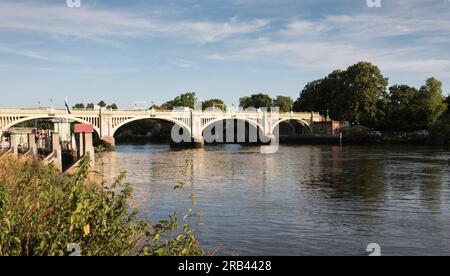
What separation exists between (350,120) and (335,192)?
84.5 m

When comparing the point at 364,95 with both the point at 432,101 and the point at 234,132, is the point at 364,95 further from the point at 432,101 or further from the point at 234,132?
the point at 234,132

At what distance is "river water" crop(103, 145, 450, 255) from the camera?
55.5 ft

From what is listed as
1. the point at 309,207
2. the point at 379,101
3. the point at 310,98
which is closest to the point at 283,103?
the point at 310,98

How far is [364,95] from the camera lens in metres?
103

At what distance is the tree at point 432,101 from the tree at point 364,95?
912cm

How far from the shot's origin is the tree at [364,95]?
340 feet

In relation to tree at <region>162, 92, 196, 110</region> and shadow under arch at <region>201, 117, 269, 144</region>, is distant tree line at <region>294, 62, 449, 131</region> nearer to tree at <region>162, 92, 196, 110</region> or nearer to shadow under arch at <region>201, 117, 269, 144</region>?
shadow under arch at <region>201, 117, 269, 144</region>

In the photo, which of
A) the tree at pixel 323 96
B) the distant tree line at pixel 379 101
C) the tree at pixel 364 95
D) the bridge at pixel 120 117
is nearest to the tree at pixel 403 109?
the distant tree line at pixel 379 101

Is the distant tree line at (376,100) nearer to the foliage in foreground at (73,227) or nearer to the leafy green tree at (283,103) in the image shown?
the leafy green tree at (283,103)

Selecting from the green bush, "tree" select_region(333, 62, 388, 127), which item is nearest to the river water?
the green bush

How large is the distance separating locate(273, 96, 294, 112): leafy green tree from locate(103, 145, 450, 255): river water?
100300mm

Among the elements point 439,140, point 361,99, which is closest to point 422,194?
point 439,140

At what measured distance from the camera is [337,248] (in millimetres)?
16500

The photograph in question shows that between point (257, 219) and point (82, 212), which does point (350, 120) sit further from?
point (82, 212)
